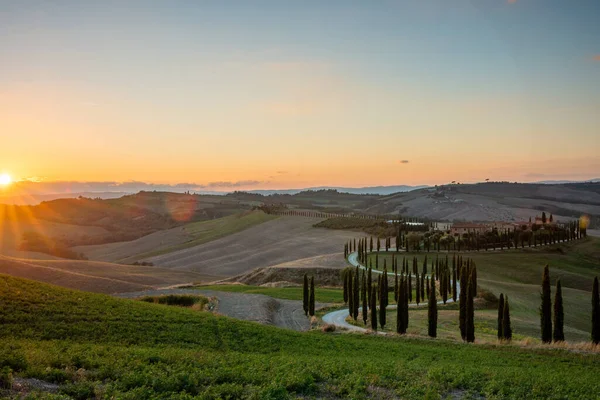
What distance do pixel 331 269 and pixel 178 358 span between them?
68.5m

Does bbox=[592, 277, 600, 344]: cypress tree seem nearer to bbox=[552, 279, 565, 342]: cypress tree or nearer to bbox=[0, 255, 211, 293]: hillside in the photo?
bbox=[552, 279, 565, 342]: cypress tree

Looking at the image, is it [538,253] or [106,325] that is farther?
[538,253]

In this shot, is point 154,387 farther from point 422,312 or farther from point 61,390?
point 422,312

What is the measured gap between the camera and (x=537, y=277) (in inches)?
3206

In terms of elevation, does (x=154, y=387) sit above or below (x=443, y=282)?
above

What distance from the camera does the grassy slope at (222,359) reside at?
16953 mm

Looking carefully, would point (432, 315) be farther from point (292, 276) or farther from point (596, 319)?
point (292, 276)

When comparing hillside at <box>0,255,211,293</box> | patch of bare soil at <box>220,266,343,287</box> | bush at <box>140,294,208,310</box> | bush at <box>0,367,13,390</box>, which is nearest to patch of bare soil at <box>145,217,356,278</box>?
patch of bare soil at <box>220,266,343,287</box>

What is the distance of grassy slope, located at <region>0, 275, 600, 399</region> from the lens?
17.0 meters

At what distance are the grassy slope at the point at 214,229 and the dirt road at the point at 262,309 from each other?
8815 cm

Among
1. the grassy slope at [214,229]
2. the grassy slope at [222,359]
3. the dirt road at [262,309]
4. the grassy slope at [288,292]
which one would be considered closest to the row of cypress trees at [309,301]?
the dirt road at [262,309]

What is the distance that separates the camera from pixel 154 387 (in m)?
16.4

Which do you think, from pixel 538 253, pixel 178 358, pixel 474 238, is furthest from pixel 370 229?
pixel 178 358

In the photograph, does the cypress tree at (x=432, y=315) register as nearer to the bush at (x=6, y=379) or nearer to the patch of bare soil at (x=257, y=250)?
the bush at (x=6, y=379)
